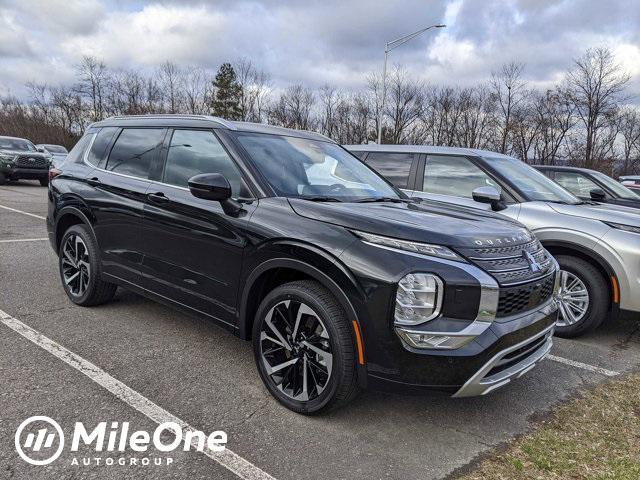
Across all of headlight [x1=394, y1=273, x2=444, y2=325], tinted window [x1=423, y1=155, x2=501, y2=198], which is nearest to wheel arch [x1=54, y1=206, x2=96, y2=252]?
Answer: headlight [x1=394, y1=273, x2=444, y2=325]

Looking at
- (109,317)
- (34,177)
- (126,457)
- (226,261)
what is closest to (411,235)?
(226,261)

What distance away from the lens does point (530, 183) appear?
18.2 ft

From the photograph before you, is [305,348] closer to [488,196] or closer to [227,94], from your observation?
[488,196]

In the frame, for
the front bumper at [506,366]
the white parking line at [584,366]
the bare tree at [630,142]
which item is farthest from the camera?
the bare tree at [630,142]

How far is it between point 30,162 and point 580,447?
768 inches

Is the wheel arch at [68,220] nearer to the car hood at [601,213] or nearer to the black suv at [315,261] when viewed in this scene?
the black suv at [315,261]

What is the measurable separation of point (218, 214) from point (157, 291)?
974 mm

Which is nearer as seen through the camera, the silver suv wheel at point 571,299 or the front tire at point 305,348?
the front tire at point 305,348

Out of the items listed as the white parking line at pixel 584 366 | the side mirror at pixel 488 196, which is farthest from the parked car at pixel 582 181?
the white parking line at pixel 584 366

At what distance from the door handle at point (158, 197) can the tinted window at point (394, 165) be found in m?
2.93

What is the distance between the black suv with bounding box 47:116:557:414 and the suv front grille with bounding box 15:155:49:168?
15.6 meters

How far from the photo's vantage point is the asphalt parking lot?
2.56 meters

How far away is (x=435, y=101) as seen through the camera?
181 ft

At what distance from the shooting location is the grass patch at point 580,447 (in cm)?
257
